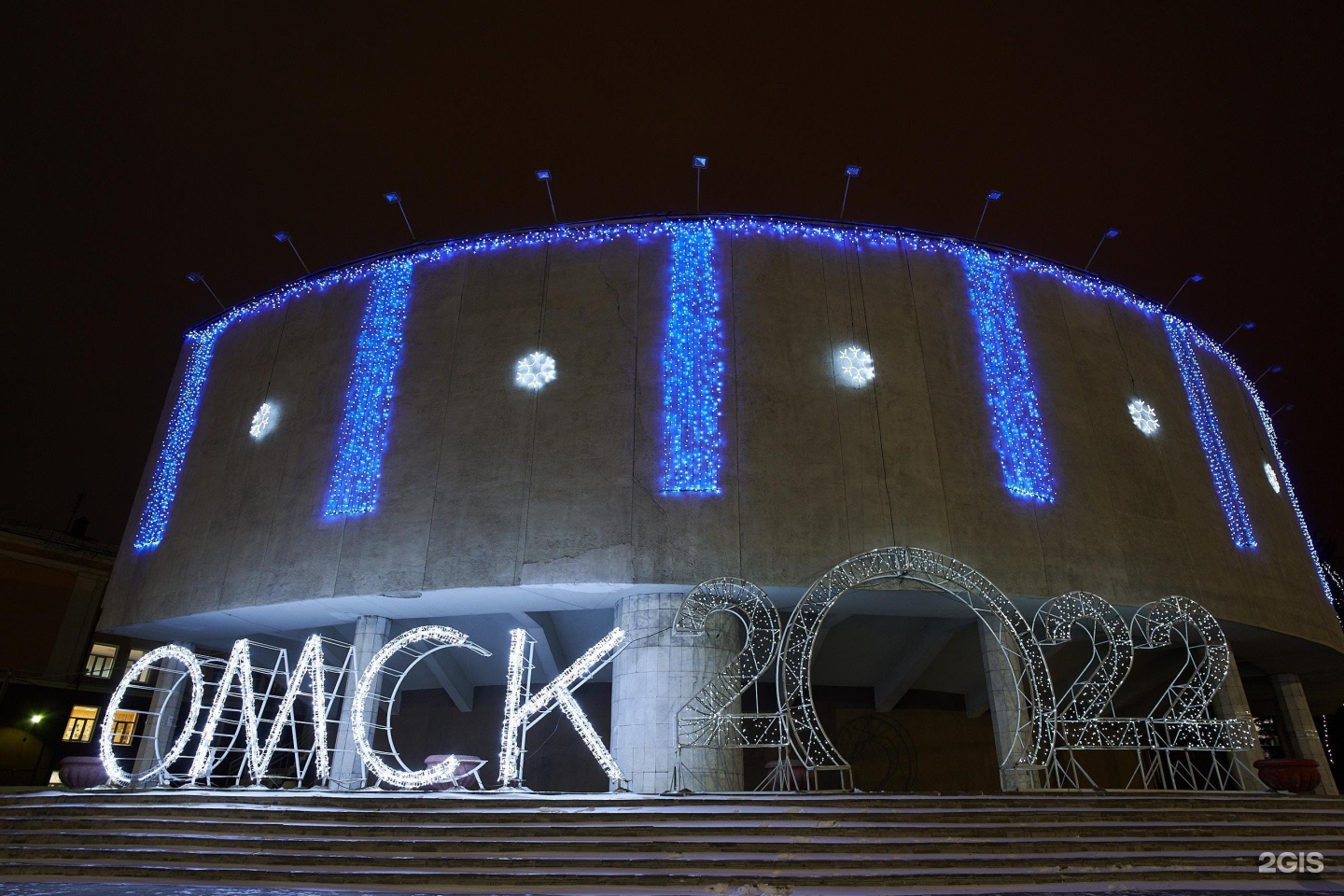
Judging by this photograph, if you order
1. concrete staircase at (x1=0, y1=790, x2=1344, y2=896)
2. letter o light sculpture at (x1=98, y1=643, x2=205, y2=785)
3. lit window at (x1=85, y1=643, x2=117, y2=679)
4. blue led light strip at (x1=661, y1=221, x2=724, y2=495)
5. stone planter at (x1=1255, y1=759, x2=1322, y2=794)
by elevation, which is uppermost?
blue led light strip at (x1=661, y1=221, x2=724, y2=495)

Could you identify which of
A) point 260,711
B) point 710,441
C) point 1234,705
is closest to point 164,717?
point 260,711

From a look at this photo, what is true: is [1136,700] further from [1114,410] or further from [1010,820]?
[1010,820]

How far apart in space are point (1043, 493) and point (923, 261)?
21.3ft

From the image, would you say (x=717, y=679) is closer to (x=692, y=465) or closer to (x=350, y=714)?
(x=692, y=465)

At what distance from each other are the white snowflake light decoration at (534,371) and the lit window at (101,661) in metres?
26.7

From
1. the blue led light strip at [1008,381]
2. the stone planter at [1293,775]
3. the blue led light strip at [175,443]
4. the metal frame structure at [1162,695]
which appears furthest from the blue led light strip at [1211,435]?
the blue led light strip at [175,443]

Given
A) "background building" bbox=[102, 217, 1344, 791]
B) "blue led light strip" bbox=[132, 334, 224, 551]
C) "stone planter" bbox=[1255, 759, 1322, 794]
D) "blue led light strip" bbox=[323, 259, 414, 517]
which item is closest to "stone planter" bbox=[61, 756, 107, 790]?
"background building" bbox=[102, 217, 1344, 791]

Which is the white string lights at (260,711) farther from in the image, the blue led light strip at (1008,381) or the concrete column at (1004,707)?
the blue led light strip at (1008,381)

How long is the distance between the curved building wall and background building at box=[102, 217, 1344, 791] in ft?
0.23

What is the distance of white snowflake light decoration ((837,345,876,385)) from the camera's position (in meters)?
18.6

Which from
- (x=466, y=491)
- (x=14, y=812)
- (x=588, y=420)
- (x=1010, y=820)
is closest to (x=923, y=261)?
(x=588, y=420)

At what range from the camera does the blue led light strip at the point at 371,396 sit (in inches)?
728

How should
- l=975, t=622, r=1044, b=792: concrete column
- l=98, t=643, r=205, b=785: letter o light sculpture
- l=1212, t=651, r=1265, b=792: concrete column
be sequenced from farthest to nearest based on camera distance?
1. l=1212, t=651, r=1265, b=792: concrete column
2. l=975, t=622, r=1044, b=792: concrete column
3. l=98, t=643, r=205, b=785: letter o light sculpture

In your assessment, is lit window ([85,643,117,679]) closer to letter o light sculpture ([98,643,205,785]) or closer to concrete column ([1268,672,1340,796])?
letter o light sculpture ([98,643,205,785])
